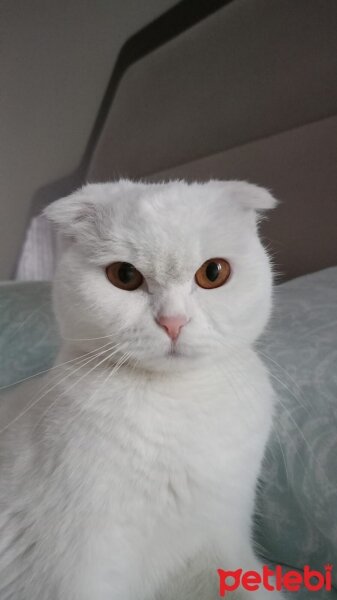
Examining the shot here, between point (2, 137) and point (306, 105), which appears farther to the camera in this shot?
point (2, 137)

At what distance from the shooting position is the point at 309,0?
145cm

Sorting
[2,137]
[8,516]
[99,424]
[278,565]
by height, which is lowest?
[278,565]

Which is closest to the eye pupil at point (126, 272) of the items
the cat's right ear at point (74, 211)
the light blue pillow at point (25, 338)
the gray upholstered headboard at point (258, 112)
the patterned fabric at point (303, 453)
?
the cat's right ear at point (74, 211)

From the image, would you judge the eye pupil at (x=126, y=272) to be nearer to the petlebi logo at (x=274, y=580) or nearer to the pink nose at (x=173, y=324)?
the pink nose at (x=173, y=324)

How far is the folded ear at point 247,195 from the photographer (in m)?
0.65

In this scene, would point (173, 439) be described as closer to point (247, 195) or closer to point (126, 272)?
point (126, 272)

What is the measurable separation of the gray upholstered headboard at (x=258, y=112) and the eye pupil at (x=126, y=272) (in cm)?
92

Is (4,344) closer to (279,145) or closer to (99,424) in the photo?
(99,424)

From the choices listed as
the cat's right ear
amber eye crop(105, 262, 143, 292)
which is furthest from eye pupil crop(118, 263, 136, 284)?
the cat's right ear

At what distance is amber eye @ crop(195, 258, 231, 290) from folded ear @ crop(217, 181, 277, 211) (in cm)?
12

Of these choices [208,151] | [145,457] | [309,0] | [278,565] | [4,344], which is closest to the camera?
[145,457]

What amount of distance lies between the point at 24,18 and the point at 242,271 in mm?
2198

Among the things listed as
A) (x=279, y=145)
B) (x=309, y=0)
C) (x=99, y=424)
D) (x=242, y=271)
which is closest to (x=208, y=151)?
(x=279, y=145)

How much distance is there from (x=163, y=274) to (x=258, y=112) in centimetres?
128
